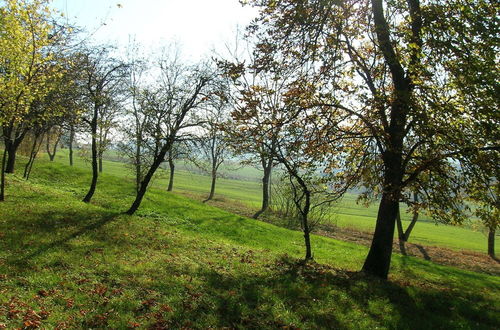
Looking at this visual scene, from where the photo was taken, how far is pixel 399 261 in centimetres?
2261

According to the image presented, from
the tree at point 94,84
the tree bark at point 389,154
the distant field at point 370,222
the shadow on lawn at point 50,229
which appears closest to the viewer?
the shadow on lawn at point 50,229

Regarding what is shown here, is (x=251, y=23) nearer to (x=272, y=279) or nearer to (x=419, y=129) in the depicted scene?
(x=419, y=129)

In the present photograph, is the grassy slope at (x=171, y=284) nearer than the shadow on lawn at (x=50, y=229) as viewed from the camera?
Yes

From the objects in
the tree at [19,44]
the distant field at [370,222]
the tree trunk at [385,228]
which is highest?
the tree at [19,44]

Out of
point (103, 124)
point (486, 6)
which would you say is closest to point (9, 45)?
point (103, 124)

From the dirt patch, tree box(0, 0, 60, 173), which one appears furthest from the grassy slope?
the dirt patch

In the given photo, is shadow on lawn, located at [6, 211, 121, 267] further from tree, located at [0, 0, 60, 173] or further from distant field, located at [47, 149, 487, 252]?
distant field, located at [47, 149, 487, 252]

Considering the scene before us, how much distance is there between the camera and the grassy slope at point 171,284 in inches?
321

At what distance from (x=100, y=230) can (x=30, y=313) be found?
Result: 8.86 m

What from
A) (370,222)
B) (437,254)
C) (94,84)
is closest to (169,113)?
(94,84)

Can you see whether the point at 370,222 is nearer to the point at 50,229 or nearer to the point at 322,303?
the point at 322,303

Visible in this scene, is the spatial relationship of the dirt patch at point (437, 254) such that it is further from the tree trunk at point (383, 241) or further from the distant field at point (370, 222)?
the tree trunk at point (383, 241)

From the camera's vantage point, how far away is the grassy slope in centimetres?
816

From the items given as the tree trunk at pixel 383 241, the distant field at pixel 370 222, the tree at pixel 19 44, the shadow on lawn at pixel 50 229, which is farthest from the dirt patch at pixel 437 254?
the tree at pixel 19 44
